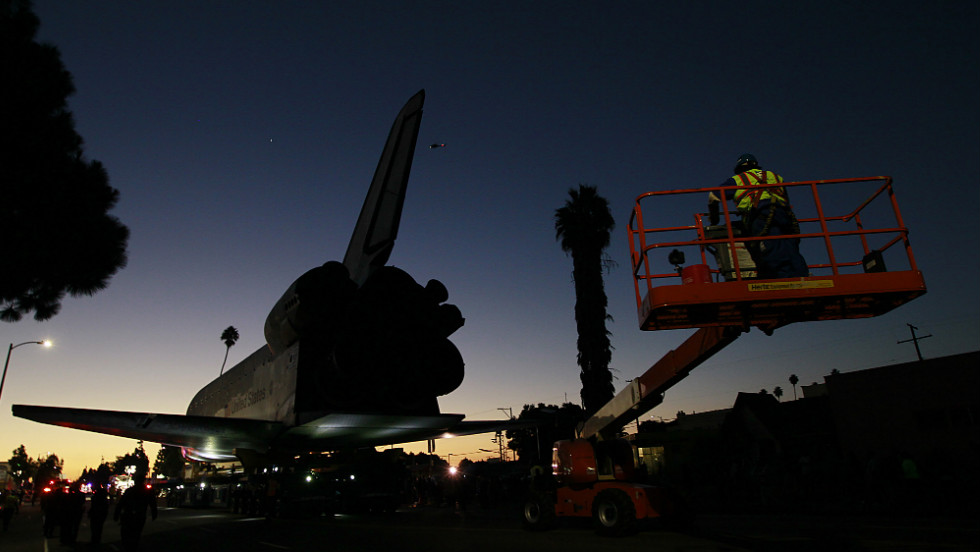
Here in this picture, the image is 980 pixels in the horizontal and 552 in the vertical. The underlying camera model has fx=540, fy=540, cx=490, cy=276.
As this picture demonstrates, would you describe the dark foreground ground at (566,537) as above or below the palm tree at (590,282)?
below

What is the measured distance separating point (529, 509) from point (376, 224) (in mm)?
→ 7148

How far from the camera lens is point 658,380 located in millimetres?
8867

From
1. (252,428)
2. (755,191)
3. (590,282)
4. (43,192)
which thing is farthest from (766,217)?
(590,282)

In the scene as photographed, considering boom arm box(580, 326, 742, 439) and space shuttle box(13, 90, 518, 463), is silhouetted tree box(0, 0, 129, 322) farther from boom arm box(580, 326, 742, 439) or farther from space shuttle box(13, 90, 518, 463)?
boom arm box(580, 326, 742, 439)

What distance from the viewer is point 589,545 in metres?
9.11

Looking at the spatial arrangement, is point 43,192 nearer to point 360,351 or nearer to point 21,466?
point 360,351

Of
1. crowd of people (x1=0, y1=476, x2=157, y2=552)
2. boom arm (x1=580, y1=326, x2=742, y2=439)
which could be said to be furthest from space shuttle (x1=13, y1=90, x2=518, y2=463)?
boom arm (x1=580, y1=326, x2=742, y2=439)

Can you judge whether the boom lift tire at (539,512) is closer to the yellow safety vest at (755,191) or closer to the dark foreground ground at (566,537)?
the dark foreground ground at (566,537)

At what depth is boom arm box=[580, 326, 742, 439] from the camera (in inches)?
291

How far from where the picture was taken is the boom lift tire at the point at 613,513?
380 inches

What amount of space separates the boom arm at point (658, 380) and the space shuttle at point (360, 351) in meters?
3.32

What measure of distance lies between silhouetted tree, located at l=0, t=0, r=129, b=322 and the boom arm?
1162 centimetres

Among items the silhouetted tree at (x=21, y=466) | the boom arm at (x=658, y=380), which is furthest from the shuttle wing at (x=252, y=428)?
the silhouetted tree at (x=21, y=466)

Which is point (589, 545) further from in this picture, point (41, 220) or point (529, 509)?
point (41, 220)
